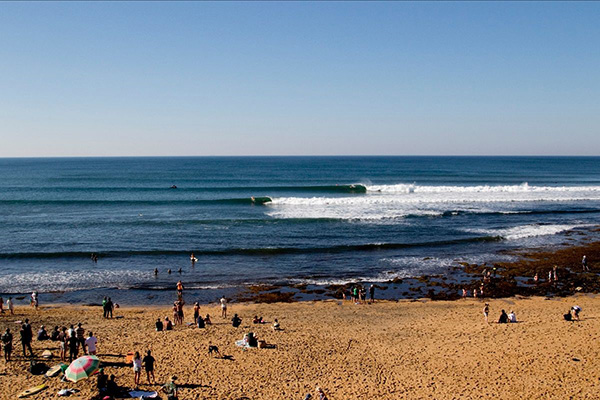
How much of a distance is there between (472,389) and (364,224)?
2933cm

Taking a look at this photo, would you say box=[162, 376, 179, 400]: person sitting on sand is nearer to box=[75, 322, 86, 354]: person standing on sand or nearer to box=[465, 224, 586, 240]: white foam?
box=[75, 322, 86, 354]: person standing on sand

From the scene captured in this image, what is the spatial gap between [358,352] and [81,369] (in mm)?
9593

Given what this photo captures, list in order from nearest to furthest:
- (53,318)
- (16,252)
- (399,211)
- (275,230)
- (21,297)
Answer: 1. (53,318)
2. (21,297)
3. (16,252)
4. (275,230)
5. (399,211)

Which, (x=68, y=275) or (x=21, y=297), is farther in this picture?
(x=68, y=275)

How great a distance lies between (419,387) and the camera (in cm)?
1364

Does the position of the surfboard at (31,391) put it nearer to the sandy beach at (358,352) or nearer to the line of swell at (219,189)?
the sandy beach at (358,352)

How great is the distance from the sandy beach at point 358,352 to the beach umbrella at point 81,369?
0.66m

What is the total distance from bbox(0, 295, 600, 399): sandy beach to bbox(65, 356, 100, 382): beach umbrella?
658 millimetres

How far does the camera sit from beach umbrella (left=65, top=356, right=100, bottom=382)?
41.4 ft

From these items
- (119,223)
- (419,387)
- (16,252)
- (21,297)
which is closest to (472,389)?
(419,387)

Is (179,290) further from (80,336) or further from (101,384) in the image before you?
(101,384)

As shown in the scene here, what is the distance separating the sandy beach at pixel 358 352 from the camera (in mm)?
13461

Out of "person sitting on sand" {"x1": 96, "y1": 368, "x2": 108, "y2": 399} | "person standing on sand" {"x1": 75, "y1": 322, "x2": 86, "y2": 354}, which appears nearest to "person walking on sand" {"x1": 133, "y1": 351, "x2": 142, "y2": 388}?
"person sitting on sand" {"x1": 96, "y1": 368, "x2": 108, "y2": 399}

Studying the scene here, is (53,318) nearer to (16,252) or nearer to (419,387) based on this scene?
(16,252)
